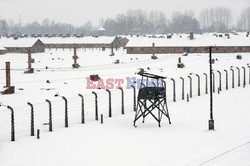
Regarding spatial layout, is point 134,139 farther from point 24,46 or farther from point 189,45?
point 24,46

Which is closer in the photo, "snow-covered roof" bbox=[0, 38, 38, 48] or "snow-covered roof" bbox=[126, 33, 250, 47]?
"snow-covered roof" bbox=[126, 33, 250, 47]

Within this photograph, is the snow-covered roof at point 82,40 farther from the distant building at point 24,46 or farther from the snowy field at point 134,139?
the snowy field at point 134,139

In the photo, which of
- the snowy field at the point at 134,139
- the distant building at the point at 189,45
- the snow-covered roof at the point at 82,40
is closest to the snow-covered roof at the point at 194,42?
the distant building at the point at 189,45

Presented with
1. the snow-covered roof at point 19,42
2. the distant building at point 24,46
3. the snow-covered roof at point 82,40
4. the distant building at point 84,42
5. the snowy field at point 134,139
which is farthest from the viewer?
the snow-covered roof at point 82,40

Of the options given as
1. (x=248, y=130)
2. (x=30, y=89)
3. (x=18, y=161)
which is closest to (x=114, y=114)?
(x=248, y=130)

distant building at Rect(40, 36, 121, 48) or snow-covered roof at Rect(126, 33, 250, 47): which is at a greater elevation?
distant building at Rect(40, 36, 121, 48)

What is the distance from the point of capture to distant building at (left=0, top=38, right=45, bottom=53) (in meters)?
107

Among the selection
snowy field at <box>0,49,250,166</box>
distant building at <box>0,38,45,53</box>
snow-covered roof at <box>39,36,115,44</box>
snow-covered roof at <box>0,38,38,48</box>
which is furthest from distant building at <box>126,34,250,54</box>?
snowy field at <box>0,49,250,166</box>

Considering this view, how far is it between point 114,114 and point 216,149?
7.98 meters

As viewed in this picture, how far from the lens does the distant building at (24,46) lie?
106838mm

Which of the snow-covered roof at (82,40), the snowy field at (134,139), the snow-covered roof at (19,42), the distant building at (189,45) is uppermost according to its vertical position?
the snow-covered roof at (82,40)

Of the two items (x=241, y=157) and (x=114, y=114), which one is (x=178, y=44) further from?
(x=241, y=157)

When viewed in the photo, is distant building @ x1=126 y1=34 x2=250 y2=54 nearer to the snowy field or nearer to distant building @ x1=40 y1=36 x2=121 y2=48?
distant building @ x1=40 y1=36 x2=121 y2=48

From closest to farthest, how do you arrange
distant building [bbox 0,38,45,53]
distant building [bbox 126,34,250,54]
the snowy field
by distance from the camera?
the snowy field
distant building [bbox 126,34,250,54]
distant building [bbox 0,38,45,53]
